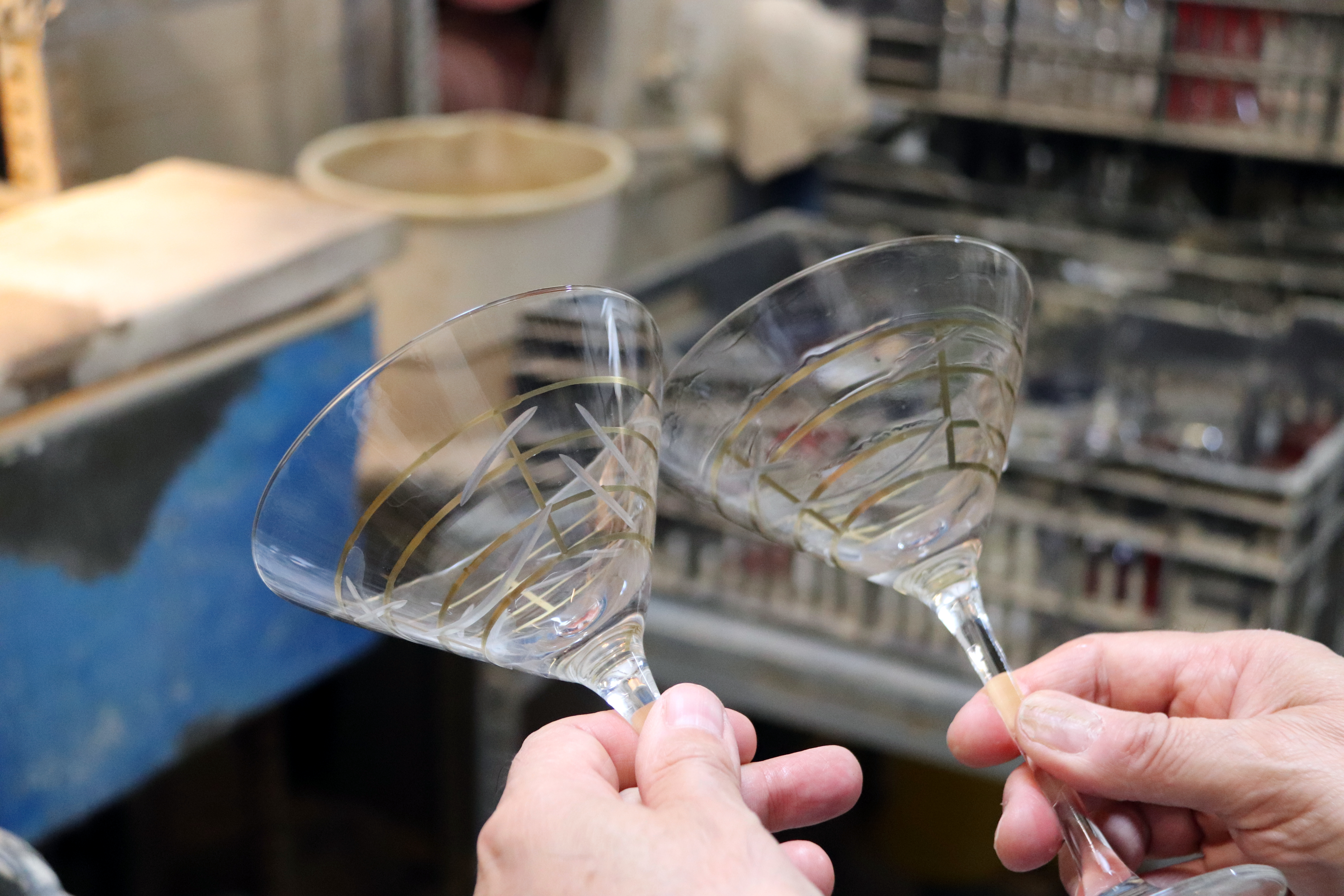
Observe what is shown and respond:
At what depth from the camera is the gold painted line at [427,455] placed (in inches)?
21.0

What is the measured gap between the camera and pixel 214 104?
1.57 m

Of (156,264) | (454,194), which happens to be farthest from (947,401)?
(454,194)

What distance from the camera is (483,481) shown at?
54 centimetres

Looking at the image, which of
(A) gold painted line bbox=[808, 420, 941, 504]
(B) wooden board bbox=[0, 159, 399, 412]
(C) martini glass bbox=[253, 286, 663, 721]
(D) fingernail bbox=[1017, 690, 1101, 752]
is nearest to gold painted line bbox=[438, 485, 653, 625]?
(C) martini glass bbox=[253, 286, 663, 721]

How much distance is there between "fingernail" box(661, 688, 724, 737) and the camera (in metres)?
0.57

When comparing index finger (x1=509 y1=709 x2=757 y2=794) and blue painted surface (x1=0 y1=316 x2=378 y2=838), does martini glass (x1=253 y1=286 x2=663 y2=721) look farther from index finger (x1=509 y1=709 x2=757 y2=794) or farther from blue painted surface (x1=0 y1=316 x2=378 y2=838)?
blue painted surface (x1=0 y1=316 x2=378 y2=838)

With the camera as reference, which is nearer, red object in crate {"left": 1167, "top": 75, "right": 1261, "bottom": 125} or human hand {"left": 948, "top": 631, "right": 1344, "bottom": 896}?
human hand {"left": 948, "top": 631, "right": 1344, "bottom": 896}

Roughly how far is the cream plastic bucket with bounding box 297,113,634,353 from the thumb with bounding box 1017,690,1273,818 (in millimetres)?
817

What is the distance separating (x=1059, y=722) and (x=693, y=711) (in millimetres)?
184

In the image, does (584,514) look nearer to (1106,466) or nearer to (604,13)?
(1106,466)

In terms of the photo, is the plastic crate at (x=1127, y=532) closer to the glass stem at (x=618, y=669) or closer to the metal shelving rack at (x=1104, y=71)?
the metal shelving rack at (x=1104, y=71)

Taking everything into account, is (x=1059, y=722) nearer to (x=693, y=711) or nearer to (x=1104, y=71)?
(x=693, y=711)

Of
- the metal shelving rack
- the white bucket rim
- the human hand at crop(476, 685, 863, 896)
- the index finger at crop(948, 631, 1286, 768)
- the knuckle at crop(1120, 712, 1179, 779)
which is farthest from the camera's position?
the metal shelving rack

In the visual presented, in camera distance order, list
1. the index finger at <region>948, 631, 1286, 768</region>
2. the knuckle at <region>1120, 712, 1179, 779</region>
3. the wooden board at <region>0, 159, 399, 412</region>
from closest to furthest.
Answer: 1. the knuckle at <region>1120, 712, 1179, 779</region>
2. the index finger at <region>948, 631, 1286, 768</region>
3. the wooden board at <region>0, 159, 399, 412</region>
